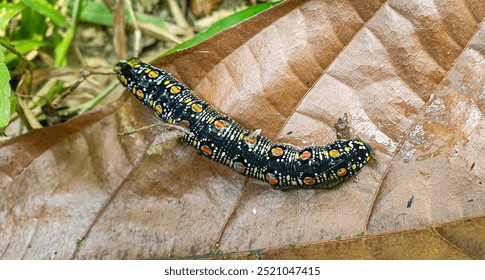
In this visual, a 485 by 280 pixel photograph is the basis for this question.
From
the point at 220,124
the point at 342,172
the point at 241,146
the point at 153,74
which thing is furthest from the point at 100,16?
the point at 342,172

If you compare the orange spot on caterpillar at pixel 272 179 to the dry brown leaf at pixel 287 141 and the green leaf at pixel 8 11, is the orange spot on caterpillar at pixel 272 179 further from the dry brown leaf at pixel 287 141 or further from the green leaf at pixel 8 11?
the green leaf at pixel 8 11

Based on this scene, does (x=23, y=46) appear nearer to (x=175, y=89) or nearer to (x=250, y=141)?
(x=175, y=89)

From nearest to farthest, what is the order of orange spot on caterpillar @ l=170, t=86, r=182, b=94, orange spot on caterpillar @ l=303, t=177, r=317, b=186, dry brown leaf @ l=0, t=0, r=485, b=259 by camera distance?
dry brown leaf @ l=0, t=0, r=485, b=259, orange spot on caterpillar @ l=303, t=177, r=317, b=186, orange spot on caterpillar @ l=170, t=86, r=182, b=94

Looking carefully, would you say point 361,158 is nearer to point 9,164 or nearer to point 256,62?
point 256,62

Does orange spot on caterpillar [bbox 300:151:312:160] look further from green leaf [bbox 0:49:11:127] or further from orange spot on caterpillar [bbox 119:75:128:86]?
green leaf [bbox 0:49:11:127]

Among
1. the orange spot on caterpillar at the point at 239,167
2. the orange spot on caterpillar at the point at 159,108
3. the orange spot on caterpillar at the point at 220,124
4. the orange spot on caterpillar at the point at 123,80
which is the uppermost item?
the orange spot on caterpillar at the point at 220,124

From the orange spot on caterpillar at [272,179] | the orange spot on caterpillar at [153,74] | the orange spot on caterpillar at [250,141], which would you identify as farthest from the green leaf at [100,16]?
the orange spot on caterpillar at [272,179]

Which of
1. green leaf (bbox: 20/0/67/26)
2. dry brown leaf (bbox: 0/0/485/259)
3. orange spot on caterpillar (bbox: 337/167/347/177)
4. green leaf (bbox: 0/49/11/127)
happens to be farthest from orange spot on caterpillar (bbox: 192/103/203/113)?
green leaf (bbox: 20/0/67/26)

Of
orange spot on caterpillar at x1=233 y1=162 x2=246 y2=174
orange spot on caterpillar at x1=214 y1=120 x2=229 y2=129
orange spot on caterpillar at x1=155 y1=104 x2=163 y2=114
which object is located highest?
orange spot on caterpillar at x1=214 y1=120 x2=229 y2=129
